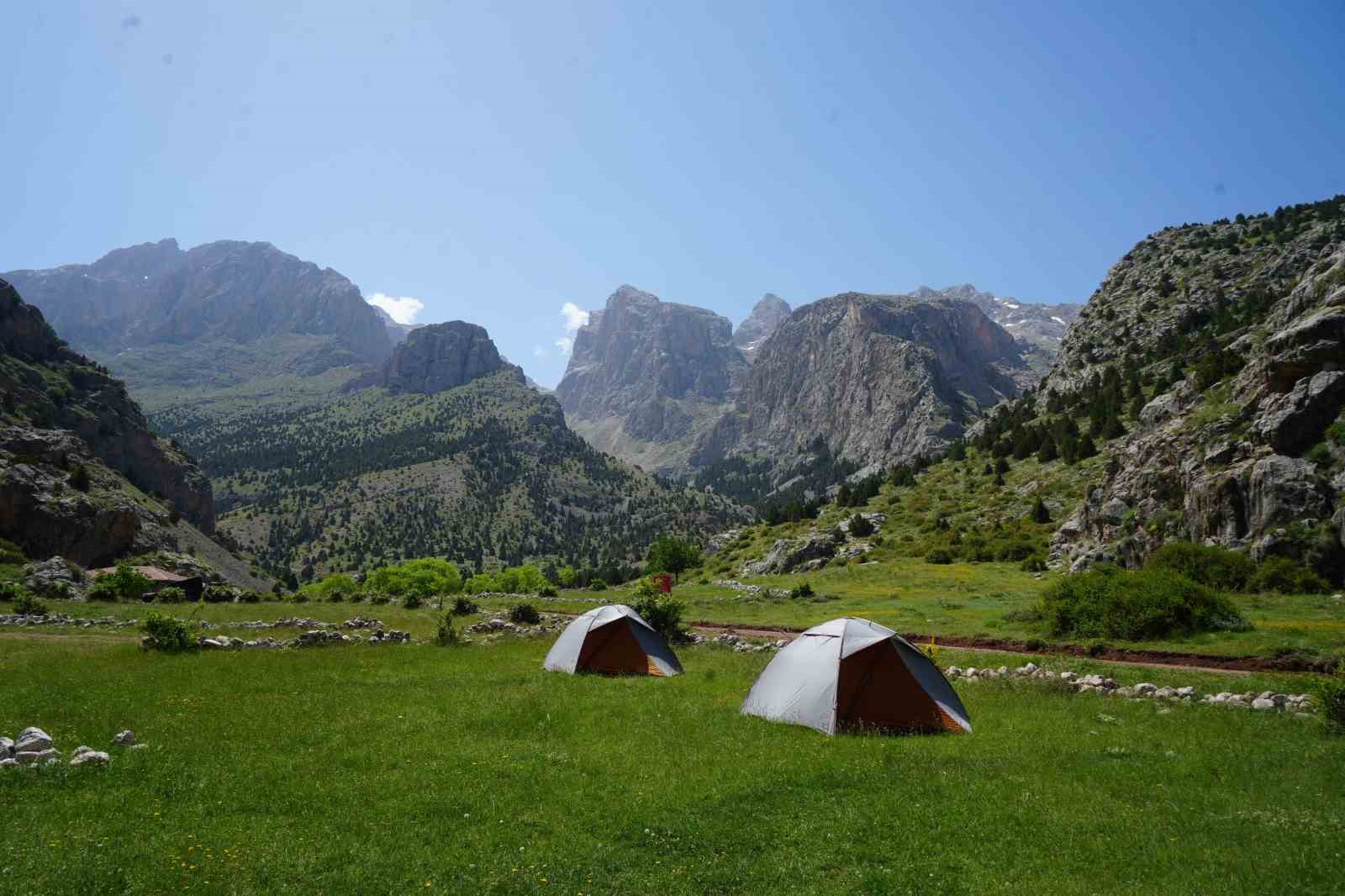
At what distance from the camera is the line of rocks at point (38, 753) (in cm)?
1215

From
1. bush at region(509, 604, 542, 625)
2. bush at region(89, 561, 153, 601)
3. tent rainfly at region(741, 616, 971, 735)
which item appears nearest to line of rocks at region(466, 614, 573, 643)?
bush at region(509, 604, 542, 625)

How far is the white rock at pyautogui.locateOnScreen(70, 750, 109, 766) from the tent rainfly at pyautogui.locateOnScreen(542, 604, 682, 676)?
44.0ft

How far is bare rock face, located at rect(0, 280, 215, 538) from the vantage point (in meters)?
73.3

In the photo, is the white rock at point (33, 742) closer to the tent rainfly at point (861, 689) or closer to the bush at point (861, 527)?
the tent rainfly at point (861, 689)

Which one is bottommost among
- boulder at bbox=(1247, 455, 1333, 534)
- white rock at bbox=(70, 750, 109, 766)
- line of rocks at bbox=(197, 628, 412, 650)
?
line of rocks at bbox=(197, 628, 412, 650)

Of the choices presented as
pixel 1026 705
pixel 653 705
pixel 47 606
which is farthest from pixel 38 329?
pixel 1026 705

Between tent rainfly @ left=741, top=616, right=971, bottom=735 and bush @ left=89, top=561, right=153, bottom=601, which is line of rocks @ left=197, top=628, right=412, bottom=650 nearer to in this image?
tent rainfly @ left=741, top=616, right=971, bottom=735

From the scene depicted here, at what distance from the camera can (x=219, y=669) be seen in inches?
898

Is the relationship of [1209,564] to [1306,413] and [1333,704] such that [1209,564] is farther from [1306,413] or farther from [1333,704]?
[1333,704]

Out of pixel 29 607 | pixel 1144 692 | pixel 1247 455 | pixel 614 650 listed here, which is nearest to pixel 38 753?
pixel 614 650

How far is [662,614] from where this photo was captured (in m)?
33.6

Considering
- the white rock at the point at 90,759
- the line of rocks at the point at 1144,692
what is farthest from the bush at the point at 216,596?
the line of rocks at the point at 1144,692

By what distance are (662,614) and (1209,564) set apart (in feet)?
90.8

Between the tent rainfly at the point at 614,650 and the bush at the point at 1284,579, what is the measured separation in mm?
→ 28712
